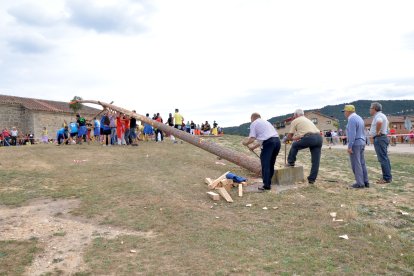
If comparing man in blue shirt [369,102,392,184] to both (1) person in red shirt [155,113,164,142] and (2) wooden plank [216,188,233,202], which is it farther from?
(1) person in red shirt [155,113,164,142]

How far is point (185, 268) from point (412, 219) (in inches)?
139

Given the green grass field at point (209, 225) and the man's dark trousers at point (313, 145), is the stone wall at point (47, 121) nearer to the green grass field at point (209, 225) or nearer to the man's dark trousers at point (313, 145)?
the green grass field at point (209, 225)

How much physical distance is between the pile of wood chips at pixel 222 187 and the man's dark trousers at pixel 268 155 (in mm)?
532

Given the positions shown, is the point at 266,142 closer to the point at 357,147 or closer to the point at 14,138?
the point at 357,147

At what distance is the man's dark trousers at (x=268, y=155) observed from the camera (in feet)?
21.9

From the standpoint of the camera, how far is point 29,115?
28.5 meters

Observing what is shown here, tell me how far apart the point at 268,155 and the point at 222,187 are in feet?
3.60

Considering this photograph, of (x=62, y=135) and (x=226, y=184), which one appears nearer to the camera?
(x=226, y=184)

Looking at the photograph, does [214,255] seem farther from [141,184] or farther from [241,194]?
[141,184]

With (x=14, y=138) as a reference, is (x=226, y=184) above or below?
below

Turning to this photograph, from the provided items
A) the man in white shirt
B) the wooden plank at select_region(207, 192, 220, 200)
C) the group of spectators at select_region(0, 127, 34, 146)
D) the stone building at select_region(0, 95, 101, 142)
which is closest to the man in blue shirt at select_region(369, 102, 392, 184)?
the man in white shirt

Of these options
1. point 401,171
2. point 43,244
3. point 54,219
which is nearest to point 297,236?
point 43,244

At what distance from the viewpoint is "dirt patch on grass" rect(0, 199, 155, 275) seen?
382cm

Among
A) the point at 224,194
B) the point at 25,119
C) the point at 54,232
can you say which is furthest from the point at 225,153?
the point at 25,119
